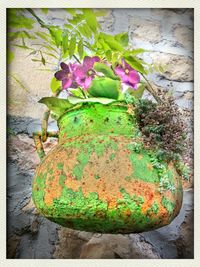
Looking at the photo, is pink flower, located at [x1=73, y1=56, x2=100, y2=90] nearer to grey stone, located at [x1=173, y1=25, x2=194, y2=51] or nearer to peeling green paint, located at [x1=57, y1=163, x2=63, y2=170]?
peeling green paint, located at [x1=57, y1=163, x2=63, y2=170]

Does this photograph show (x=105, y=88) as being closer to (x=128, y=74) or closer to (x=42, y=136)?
(x=128, y=74)

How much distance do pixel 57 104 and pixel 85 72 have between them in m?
0.11

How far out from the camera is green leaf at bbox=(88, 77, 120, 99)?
896 mm

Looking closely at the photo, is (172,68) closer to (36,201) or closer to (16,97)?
(16,97)

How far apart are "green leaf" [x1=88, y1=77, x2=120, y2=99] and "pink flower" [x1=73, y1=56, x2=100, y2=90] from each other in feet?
0.24

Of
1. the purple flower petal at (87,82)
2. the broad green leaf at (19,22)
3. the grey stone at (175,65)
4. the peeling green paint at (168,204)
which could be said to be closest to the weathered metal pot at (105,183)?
the peeling green paint at (168,204)

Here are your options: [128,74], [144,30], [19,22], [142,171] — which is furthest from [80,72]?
[144,30]

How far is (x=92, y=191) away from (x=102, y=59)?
1.34 feet

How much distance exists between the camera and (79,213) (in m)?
0.78

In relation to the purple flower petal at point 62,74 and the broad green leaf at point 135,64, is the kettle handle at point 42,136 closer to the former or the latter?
the purple flower petal at point 62,74

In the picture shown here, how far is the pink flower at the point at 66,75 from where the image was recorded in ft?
3.31
